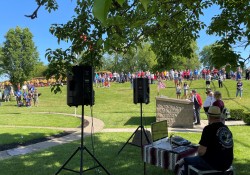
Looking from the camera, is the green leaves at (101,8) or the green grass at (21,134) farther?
the green grass at (21,134)

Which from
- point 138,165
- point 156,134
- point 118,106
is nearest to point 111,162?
point 138,165

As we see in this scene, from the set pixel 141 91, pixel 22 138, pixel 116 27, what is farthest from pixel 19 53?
pixel 116 27

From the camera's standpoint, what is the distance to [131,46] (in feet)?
21.5

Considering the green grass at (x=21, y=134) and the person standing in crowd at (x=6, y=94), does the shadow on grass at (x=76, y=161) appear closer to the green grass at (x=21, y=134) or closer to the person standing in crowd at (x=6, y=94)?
the green grass at (x=21, y=134)

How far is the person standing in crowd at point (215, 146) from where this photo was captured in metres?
5.39

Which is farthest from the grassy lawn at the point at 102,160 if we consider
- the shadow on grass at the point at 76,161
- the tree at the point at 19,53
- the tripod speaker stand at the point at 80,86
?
the tree at the point at 19,53

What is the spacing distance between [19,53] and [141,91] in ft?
148

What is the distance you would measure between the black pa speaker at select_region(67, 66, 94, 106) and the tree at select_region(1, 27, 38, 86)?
141 ft

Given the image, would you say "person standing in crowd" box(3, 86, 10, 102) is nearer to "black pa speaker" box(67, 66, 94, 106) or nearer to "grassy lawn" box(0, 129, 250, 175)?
"grassy lawn" box(0, 129, 250, 175)

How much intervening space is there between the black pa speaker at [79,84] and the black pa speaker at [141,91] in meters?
3.65

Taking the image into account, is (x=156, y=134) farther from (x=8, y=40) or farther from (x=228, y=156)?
(x=8, y=40)

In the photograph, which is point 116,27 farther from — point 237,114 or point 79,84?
point 237,114

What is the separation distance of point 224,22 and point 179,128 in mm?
8512

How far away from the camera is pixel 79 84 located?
707 centimetres
